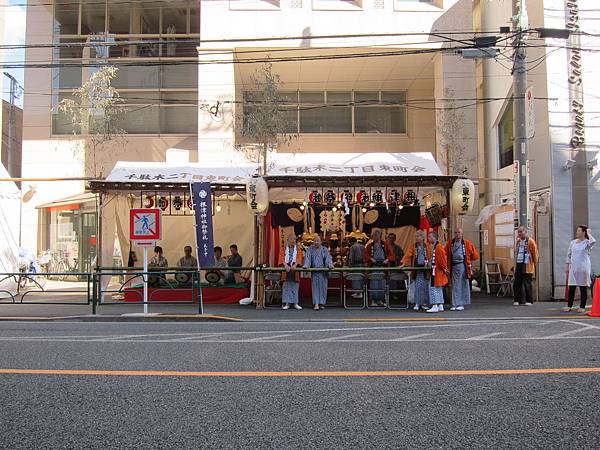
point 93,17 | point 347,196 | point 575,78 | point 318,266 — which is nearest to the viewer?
point 318,266

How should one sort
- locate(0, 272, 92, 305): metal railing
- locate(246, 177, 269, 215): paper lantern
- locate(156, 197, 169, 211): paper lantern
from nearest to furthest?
1. locate(0, 272, 92, 305): metal railing
2. locate(246, 177, 269, 215): paper lantern
3. locate(156, 197, 169, 211): paper lantern

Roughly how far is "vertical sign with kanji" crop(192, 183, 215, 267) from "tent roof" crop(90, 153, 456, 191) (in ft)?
2.53

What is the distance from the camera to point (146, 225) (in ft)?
37.5

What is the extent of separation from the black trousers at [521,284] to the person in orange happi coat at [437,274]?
86.9 inches

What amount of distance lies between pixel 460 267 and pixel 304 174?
14.4ft

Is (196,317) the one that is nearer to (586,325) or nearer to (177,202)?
(177,202)

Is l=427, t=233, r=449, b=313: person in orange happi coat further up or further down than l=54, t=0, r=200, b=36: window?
further down

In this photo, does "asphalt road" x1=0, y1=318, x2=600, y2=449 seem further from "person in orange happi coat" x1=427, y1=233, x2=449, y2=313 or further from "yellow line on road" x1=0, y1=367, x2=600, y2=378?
"person in orange happi coat" x1=427, y1=233, x2=449, y2=313

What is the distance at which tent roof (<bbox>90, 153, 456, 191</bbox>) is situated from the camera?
12.6 m

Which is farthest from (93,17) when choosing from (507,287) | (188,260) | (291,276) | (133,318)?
(507,287)

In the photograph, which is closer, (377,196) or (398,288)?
(398,288)

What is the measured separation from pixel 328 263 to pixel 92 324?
5482 millimetres

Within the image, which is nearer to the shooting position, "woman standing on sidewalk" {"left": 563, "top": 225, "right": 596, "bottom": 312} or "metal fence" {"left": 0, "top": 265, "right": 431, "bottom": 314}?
"woman standing on sidewalk" {"left": 563, "top": 225, "right": 596, "bottom": 312}

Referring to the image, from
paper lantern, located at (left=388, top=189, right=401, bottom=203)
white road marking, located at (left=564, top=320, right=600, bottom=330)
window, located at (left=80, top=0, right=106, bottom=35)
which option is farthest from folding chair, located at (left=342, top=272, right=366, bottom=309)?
window, located at (left=80, top=0, right=106, bottom=35)
